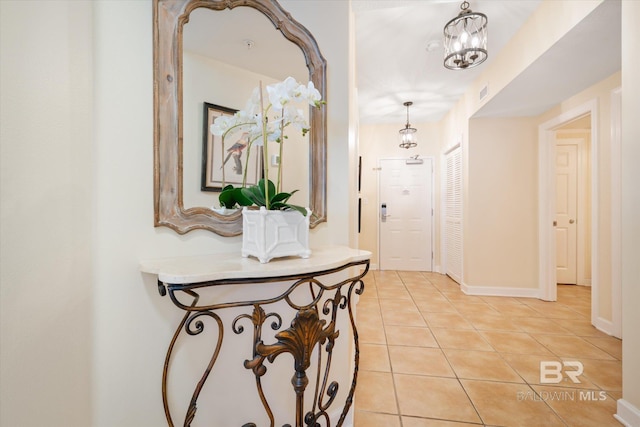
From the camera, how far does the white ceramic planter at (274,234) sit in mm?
931

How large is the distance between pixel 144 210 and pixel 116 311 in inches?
13.5

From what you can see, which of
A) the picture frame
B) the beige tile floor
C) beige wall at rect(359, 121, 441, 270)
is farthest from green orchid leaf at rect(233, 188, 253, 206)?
beige wall at rect(359, 121, 441, 270)

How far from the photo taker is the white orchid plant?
978mm

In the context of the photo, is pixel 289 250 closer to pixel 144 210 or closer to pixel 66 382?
pixel 144 210

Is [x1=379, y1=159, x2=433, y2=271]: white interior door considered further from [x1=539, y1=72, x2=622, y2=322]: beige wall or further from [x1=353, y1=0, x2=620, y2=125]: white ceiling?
[x1=539, y1=72, x2=622, y2=322]: beige wall

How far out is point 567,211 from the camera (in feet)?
13.3

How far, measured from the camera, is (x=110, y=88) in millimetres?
912

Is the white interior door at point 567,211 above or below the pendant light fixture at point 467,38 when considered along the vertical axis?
below

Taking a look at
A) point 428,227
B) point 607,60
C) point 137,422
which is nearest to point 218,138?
point 137,422

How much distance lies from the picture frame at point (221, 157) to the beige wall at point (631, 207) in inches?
71.5

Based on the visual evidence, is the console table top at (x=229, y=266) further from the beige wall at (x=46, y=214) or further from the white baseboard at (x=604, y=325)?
the white baseboard at (x=604, y=325)

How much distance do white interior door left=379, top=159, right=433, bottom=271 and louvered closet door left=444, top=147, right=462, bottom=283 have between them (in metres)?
0.36

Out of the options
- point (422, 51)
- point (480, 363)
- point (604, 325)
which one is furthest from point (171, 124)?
point (604, 325)

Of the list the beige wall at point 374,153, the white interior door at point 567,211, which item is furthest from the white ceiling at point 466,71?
the white interior door at point 567,211
